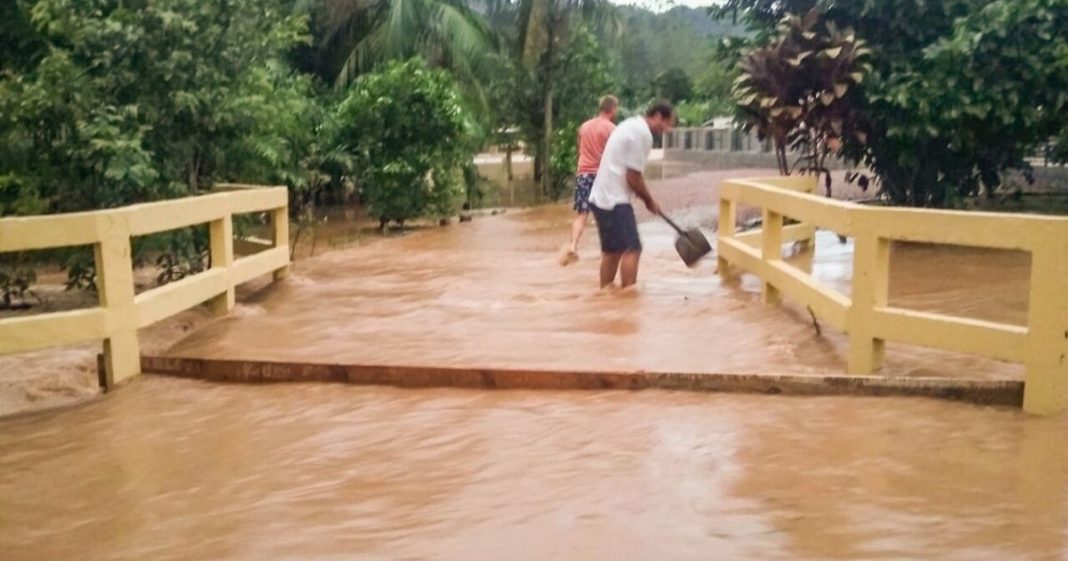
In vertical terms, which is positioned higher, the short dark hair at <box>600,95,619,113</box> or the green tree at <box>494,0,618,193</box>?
the green tree at <box>494,0,618,193</box>

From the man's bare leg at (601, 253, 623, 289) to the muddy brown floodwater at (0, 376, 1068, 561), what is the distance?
3.55 meters

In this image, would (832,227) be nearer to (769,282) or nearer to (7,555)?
(769,282)

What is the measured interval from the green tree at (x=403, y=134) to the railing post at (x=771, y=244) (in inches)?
357

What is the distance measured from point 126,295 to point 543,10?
60.9 feet

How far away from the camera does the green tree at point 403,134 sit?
1700cm

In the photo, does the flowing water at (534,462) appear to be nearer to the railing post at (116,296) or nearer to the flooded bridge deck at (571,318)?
the flooded bridge deck at (571,318)


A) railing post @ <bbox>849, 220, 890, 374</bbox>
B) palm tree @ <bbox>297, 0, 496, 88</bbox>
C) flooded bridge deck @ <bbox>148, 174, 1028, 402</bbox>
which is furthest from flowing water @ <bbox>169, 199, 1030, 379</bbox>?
palm tree @ <bbox>297, 0, 496, 88</bbox>

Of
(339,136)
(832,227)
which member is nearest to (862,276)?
(832,227)

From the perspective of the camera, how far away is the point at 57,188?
9.27 meters

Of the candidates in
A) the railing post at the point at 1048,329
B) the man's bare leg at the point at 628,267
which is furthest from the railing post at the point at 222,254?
the railing post at the point at 1048,329

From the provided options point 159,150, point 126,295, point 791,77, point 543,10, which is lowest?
point 126,295

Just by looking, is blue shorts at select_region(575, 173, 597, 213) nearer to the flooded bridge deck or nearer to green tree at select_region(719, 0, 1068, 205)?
the flooded bridge deck

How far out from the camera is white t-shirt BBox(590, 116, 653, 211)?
898 centimetres

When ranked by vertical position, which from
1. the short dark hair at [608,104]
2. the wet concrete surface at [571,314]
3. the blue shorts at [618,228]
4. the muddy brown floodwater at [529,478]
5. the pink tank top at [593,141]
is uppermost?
the short dark hair at [608,104]
